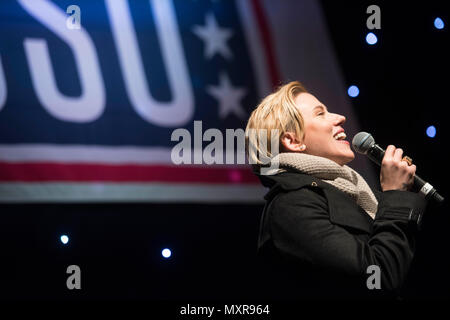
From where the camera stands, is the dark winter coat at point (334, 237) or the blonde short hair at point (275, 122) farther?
the blonde short hair at point (275, 122)

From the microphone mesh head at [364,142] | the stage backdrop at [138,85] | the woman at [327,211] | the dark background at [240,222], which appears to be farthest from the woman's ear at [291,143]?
the dark background at [240,222]

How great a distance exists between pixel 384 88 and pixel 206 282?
1.14 metres

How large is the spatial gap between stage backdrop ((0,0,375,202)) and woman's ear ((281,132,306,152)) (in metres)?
0.96

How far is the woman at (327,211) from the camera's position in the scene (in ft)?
4.86

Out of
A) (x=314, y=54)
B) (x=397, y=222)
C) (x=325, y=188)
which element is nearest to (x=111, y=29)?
(x=314, y=54)

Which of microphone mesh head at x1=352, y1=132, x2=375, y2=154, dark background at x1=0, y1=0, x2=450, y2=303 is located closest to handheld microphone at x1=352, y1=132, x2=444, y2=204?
microphone mesh head at x1=352, y1=132, x2=375, y2=154

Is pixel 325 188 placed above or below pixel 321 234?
above

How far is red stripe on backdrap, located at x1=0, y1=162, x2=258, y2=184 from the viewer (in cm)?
261

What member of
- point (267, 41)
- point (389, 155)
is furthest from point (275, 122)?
point (267, 41)

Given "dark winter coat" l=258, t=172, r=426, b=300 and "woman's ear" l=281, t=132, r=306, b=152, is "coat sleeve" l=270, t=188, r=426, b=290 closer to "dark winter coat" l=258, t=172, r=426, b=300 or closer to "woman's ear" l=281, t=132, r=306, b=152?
"dark winter coat" l=258, t=172, r=426, b=300

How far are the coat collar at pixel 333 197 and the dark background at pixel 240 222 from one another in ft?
3.85

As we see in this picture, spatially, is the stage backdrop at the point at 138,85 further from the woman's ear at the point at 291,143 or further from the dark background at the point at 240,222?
the woman's ear at the point at 291,143

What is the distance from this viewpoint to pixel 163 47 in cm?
271

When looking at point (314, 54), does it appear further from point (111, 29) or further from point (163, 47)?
point (111, 29)
